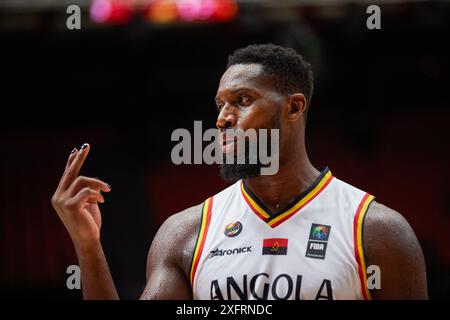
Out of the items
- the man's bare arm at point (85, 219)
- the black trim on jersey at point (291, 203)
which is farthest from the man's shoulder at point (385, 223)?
the man's bare arm at point (85, 219)

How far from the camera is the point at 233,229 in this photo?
3688 millimetres

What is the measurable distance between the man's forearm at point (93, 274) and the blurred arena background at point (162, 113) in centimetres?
587

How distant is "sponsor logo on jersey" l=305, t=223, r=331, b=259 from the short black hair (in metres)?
0.72

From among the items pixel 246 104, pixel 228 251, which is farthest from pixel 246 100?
pixel 228 251

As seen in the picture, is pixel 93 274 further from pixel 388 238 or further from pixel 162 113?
pixel 162 113

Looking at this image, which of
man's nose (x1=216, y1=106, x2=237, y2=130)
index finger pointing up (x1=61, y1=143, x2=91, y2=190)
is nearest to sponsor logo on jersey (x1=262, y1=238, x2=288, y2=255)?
man's nose (x1=216, y1=106, x2=237, y2=130)

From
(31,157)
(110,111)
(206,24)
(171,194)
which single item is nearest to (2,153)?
(31,157)

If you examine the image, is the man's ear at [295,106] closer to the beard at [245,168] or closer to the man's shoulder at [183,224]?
the beard at [245,168]

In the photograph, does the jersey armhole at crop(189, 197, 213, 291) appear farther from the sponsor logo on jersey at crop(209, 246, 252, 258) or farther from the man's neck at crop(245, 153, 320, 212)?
the man's neck at crop(245, 153, 320, 212)

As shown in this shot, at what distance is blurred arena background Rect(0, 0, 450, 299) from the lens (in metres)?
9.23

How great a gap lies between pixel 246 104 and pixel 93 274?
1084 mm

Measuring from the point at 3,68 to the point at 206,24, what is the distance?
9.51ft

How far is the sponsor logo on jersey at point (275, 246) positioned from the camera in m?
3.53
